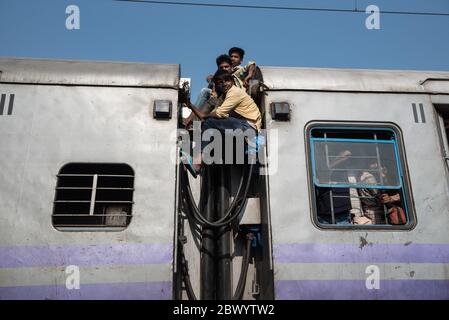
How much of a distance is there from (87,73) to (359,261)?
9.92ft

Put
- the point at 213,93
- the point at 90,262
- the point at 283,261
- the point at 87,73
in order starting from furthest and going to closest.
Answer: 1. the point at 213,93
2. the point at 87,73
3. the point at 283,261
4. the point at 90,262

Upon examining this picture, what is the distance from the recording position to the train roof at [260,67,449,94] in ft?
13.1

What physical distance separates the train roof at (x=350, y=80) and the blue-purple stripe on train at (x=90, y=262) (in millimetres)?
1975

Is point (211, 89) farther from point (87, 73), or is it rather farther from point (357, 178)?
point (357, 178)

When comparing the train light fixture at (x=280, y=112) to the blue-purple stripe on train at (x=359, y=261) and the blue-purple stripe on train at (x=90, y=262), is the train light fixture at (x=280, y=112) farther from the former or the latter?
the blue-purple stripe on train at (x=90, y=262)

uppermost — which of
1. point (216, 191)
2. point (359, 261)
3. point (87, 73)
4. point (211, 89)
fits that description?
point (211, 89)

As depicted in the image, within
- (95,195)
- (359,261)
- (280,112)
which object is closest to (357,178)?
(359,261)

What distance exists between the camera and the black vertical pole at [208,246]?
12.1 ft

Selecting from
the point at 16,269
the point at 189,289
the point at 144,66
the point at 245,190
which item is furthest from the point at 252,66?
the point at 16,269

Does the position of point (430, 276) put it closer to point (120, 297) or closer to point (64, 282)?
point (120, 297)

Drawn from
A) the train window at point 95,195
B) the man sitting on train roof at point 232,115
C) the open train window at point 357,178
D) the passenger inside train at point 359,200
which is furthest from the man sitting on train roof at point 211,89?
the passenger inside train at point 359,200

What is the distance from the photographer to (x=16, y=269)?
3.23 meters

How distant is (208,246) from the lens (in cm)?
379

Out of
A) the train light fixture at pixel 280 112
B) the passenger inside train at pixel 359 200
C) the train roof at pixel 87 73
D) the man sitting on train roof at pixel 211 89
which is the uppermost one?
the man sitting on train roof at pixel 211 89
